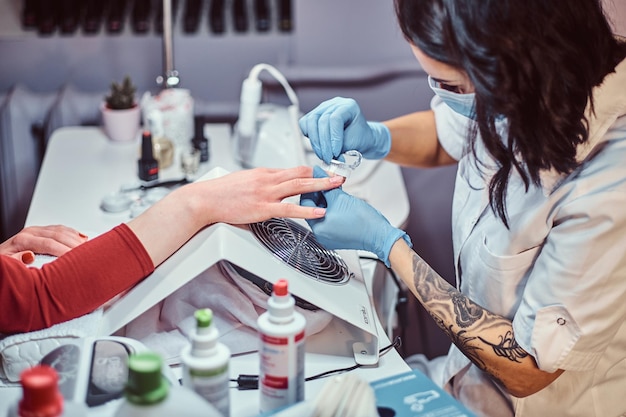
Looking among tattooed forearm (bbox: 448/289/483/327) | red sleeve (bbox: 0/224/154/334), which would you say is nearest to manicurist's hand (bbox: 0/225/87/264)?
red sleeve (bbox: 0/224/154/334)

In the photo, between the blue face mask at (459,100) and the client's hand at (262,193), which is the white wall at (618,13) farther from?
the client's hand at (262,193)

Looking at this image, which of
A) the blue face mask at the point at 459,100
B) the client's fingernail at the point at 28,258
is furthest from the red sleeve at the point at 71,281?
the blue face mask at the point at 459,100

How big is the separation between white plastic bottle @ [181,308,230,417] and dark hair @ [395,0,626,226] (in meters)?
0.51

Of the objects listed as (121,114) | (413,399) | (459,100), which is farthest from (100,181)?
(413,399)

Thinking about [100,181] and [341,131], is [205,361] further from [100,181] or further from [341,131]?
[100,181]

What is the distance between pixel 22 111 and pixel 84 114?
18 cm

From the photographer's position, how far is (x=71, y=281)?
Result: 113 cm

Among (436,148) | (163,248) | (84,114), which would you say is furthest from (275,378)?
(84,114)

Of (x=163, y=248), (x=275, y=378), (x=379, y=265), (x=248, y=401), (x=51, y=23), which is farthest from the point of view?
(x=51, y=23)

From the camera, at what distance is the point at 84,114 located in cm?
225

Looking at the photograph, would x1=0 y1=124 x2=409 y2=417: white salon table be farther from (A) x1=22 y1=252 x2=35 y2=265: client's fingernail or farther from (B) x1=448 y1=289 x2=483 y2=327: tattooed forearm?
(A) x1=22 y1=252 x2=35 y2=265: client's fingernail

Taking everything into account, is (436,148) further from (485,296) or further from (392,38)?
(392,38)

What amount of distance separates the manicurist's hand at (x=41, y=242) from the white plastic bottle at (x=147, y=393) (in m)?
0.57

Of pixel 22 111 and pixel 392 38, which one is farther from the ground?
pixel 392 38
